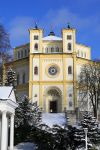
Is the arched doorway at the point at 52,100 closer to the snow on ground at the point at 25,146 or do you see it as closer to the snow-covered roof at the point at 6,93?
the snow on ground at the point at 25,146

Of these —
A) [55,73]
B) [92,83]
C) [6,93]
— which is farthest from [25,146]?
[55,73]

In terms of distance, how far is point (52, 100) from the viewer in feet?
262

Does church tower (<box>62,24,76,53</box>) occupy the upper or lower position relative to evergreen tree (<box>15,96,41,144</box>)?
upper

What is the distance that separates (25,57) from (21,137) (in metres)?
39.9

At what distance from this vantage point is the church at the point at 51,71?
257 feet

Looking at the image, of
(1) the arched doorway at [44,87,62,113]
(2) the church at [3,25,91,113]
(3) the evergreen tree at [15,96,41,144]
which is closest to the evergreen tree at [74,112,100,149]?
(3) the evergreen tree at [15,96,41,144]

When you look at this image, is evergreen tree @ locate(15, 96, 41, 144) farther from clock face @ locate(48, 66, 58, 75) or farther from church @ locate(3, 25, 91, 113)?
clock face @ locate(48, 66, 58, 75)

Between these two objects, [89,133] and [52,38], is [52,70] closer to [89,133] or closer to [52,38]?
[52,38]

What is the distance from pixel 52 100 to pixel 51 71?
539cm

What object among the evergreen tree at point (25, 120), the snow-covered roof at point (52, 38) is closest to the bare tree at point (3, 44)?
the evergreen tree at point (25, 120)

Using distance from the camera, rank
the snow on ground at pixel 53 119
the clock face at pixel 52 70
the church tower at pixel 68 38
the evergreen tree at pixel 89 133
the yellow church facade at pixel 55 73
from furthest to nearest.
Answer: the church tower at pixel 68 38 < the clock face at pixel 52 70 < the yellow church facade at pixel 55 73 < the snow on ground at pixel 53 119 < the evergreen tree at pixel 89 133

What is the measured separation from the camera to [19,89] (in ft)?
271

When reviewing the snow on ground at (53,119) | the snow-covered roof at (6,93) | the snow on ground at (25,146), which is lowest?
the snow on ground at (25,146)

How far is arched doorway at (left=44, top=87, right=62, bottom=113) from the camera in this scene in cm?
7900
